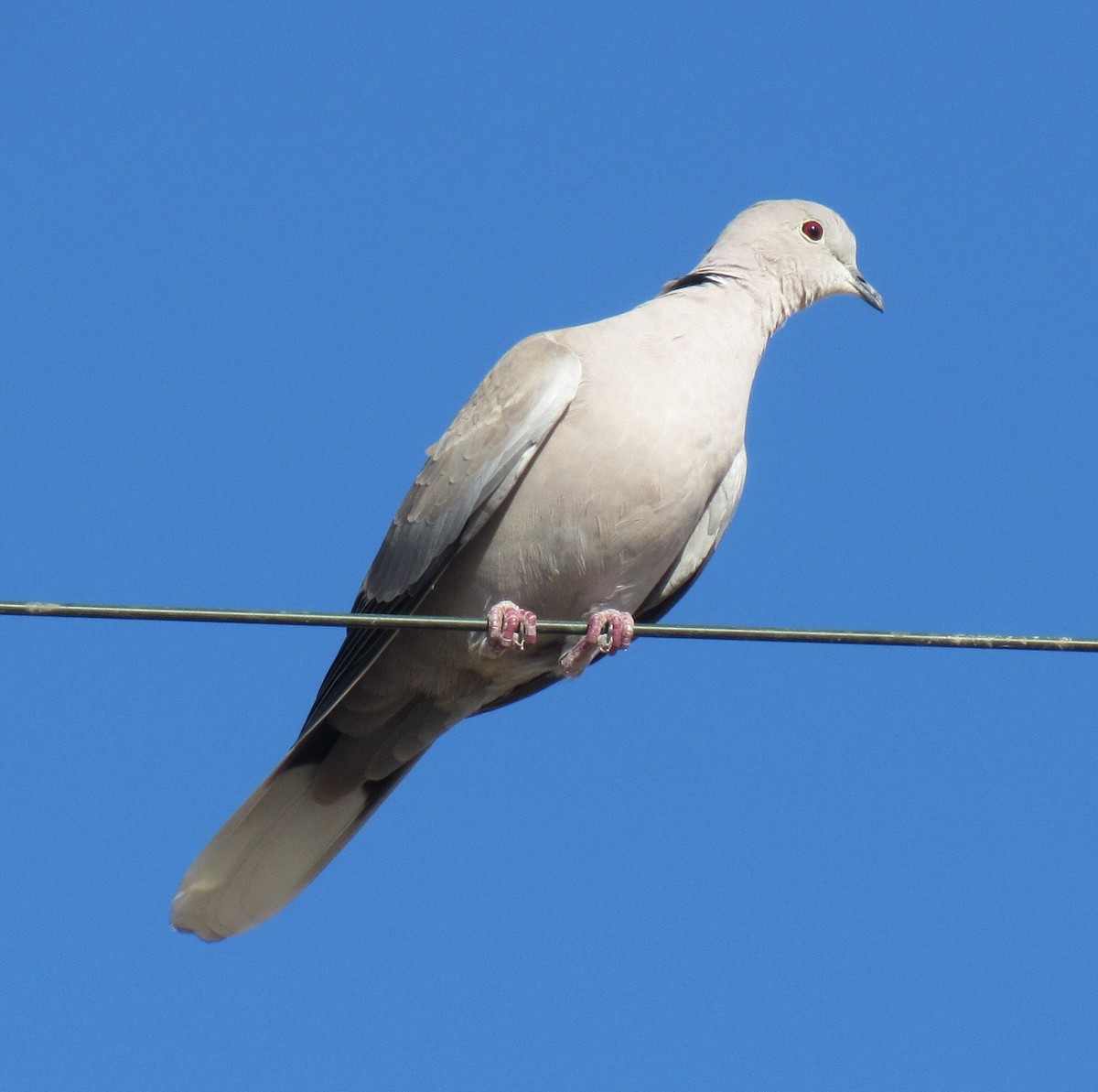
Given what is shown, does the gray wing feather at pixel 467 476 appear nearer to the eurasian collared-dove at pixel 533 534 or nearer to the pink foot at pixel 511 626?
the eurasian collared-dove at pixel 533 534

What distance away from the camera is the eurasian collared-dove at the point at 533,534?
4980mm

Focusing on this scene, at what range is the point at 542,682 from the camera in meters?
5.73

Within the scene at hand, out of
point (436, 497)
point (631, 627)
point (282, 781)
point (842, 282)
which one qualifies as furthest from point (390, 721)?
point (842, 282)

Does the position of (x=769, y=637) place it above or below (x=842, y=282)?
below

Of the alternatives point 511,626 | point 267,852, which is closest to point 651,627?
point 511,626

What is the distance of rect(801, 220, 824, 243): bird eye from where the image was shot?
5867mm

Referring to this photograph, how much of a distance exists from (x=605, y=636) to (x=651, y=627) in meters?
1.15

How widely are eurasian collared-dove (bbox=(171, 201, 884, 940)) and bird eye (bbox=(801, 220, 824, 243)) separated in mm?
45

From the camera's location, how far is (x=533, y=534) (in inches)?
200

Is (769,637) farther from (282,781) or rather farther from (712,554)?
(282,781)

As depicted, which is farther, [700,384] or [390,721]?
[390,721]

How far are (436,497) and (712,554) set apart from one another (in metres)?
0.99

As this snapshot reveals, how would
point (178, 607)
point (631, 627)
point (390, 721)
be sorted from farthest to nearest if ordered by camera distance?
point (390, 721) < point (631, 627) < point (178, 607)

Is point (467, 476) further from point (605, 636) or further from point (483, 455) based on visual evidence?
point (605, 636)
